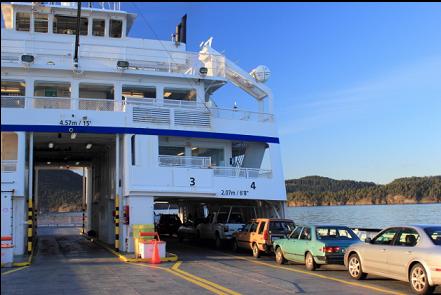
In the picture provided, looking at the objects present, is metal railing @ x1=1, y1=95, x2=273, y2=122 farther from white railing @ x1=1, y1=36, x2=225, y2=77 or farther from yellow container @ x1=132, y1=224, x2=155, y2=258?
yellow container @ x1=132, y1=224, x2=155, y2=258

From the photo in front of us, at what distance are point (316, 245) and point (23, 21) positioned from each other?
19407 millimetres

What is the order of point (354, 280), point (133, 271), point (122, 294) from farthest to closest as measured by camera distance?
1. point (133, 271)
2. point (354, 280)
3. point (122, 294)

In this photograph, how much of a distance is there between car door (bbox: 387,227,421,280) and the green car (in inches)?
122

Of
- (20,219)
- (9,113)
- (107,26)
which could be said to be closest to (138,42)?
(107,26)

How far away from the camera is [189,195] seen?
2041 cm

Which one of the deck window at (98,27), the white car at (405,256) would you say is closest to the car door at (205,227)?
the deck window at (98,27)

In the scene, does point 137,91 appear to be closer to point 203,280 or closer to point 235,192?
point 235,192

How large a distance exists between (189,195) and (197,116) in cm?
368

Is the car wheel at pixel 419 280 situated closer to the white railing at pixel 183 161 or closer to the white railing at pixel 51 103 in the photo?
the white railing at pixel 183 161

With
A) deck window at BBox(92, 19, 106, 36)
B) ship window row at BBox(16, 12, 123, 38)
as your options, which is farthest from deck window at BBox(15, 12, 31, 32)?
deck window at BBox(92, 19, 106, 36)

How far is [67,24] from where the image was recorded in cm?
2591

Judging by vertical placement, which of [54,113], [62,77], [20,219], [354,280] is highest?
[62,77]

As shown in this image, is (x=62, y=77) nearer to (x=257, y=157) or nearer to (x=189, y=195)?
(x=189, y=195)

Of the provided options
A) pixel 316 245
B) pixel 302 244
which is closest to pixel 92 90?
pixel 302 244
